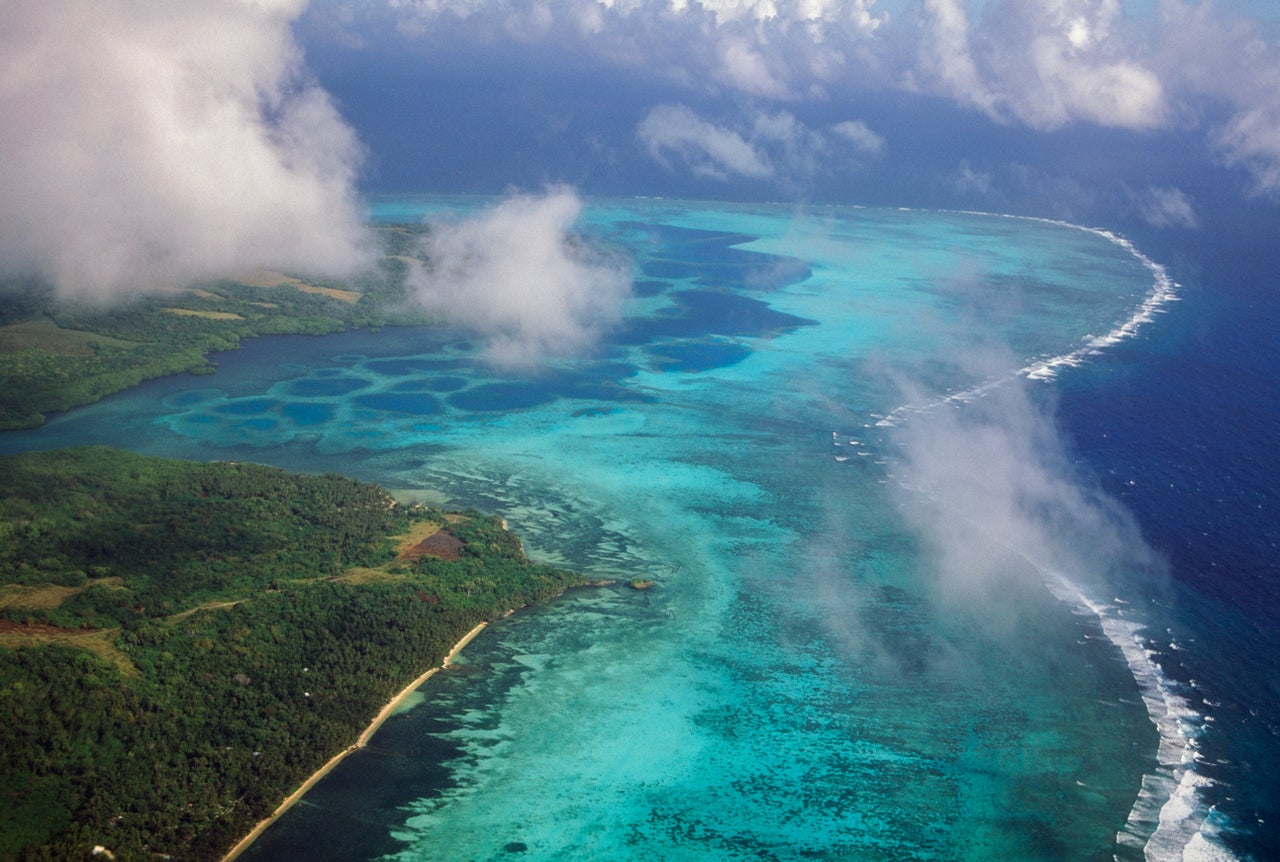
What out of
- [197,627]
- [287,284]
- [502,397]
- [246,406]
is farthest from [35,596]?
[287,284]

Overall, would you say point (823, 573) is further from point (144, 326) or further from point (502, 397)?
point (144, 326)

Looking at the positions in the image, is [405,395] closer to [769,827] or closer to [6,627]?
[6,627]

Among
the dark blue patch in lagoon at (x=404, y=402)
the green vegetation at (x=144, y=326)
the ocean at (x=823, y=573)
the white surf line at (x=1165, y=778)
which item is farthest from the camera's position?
the dark blue patch in lagoon at (x=404, y=402)

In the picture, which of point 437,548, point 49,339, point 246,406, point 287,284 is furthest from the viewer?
point 287,284

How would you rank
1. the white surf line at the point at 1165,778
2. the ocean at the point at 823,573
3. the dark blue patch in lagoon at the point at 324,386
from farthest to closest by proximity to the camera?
1. the dark blue patch in lagoon at the point at 324,386
2. the ocean at the point at 823,573
3. the white surf line at the point at 1165,778

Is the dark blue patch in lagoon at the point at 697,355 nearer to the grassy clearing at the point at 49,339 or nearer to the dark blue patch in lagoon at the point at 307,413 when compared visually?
the dark blue patch in lagoon at the point at 307,413

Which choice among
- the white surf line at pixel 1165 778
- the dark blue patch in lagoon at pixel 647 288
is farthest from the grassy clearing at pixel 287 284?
the white surf line at pixel 1165 778

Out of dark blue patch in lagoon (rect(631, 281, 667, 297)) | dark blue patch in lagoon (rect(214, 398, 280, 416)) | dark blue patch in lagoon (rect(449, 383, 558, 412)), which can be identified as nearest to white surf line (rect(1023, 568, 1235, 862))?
dark blue patch in lagoon (rect(449, 383, 558, 412))
